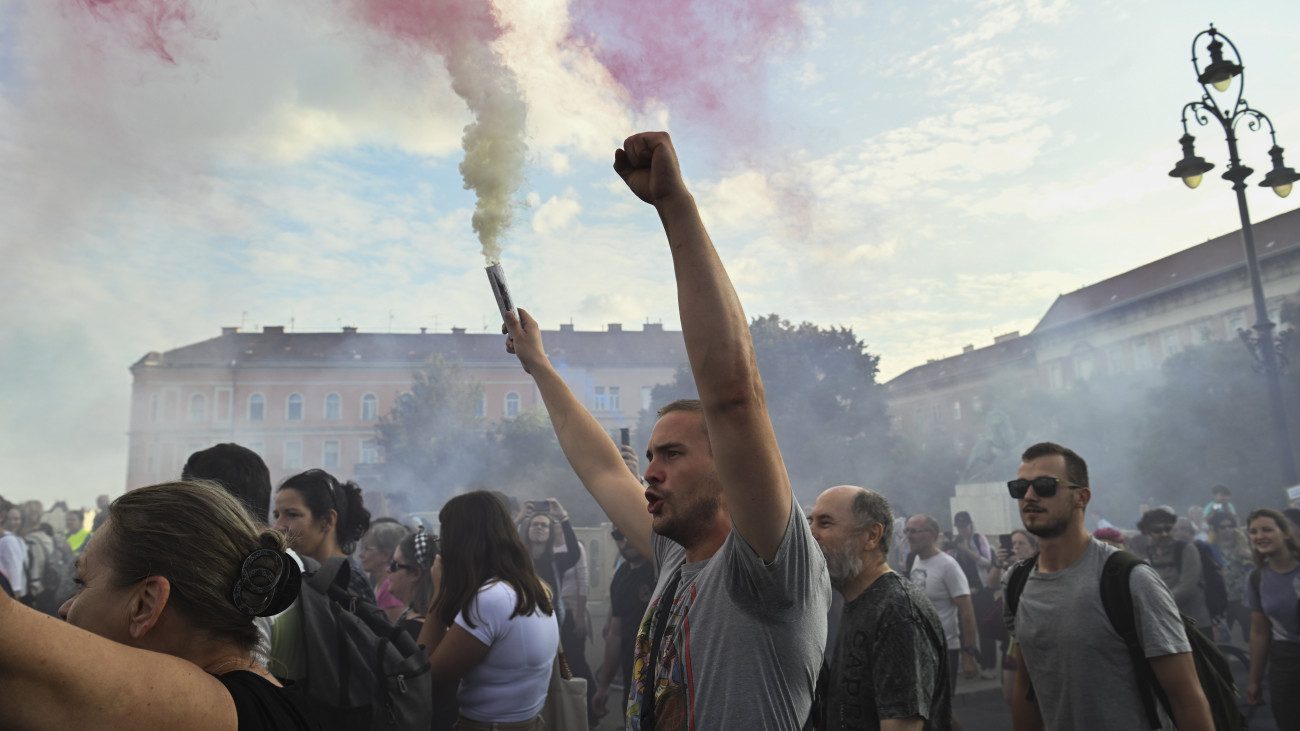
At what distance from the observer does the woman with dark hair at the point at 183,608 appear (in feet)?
4.00

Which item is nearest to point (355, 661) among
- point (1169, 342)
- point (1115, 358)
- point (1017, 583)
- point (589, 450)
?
point (589, 450)

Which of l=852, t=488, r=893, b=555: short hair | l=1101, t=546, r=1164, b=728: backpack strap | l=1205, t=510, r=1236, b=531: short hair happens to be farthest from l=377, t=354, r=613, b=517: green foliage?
l=1101, t=546, r=1164, b=728: backpack strap

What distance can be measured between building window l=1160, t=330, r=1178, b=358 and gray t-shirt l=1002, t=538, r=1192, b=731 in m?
49.6

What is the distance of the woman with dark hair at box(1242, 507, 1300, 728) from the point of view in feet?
16.0

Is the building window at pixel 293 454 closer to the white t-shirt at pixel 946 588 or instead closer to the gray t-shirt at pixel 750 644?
the white t-shirt at pixel 946 588

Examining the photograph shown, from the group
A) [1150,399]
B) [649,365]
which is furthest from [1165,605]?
[649,365]

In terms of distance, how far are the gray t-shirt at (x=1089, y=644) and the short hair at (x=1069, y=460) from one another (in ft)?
0.97

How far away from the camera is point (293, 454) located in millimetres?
59219

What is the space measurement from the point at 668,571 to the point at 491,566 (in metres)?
1.58

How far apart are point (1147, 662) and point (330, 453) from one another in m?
62.2

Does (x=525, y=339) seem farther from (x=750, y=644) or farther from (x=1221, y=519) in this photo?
(x=1221, y=519)

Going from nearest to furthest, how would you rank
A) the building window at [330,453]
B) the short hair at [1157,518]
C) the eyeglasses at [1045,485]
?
the eyeglasses at [1045,485] < the short hair at [1157,518] < the building window at [330,453]

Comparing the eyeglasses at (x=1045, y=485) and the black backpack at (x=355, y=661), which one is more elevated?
the eyeglasses at (x=1045, y=485)

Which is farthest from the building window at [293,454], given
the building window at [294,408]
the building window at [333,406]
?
the building window at [333,406]
